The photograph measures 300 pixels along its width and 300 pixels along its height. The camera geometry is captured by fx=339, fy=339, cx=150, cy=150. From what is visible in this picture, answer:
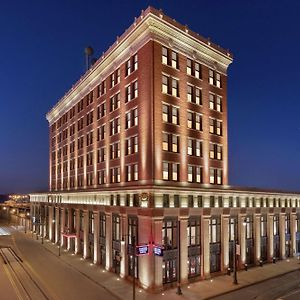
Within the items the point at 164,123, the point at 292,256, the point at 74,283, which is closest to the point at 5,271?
the point at 74,283

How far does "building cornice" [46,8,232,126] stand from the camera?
137 ft

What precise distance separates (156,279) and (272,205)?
26845mm

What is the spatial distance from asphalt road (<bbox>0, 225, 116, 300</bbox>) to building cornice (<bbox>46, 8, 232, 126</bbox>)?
29.5 metres

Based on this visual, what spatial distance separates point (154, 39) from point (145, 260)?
2607 cm

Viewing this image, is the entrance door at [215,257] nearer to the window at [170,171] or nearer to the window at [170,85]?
the window at [170,171]

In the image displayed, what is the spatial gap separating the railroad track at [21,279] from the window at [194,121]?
2656 centimetres

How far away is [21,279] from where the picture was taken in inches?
1613

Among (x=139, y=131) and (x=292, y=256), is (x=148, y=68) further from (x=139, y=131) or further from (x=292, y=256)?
(x=292, y=256)

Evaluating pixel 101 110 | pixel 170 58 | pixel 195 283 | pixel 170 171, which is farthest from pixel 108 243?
pixel 170 58

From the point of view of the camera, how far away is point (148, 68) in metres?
41.2

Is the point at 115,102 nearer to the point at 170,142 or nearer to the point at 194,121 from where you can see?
the point at 194,121

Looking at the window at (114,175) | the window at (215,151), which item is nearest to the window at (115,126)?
the window at (114,175)

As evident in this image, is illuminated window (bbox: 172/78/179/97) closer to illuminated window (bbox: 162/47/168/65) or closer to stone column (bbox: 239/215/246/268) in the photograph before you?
illuminated window (bbox: 162/47/168/65)

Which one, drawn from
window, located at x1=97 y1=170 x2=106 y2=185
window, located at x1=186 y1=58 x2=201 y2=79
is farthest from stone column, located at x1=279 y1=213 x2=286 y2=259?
window, located at x1=97 y1=170 x2=106 y2=185
